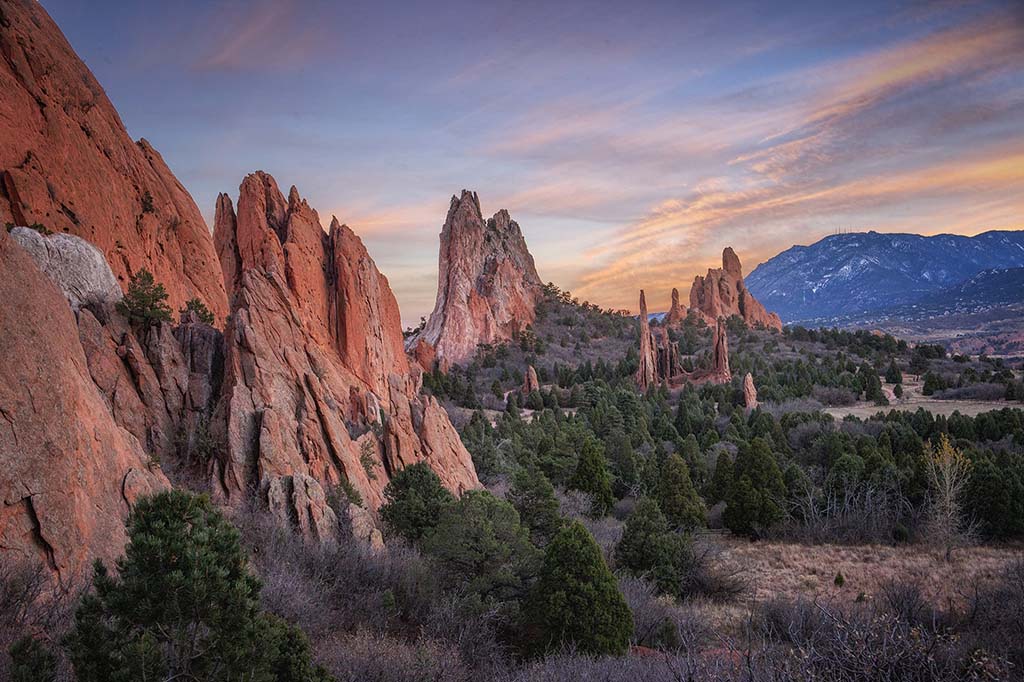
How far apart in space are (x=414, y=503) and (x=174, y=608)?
48.2 feet

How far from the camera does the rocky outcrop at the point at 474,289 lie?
341 ft

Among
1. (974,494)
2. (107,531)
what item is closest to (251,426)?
(107,531)

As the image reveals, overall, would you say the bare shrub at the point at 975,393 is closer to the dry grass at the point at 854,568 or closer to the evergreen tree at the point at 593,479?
the dry grass at the point at 854,568

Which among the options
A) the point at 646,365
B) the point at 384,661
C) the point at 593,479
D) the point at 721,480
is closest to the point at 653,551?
the point at 593,479

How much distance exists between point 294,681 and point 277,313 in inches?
680

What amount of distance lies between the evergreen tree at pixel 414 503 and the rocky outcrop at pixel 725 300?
A: 111m

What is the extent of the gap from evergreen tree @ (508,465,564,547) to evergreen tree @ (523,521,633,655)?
8498mm

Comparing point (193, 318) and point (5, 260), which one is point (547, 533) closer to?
point (193, 318)

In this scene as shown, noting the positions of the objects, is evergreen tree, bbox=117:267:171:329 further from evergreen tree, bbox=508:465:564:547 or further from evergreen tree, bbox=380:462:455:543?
evergreen tree, bbox=508:465:564:547

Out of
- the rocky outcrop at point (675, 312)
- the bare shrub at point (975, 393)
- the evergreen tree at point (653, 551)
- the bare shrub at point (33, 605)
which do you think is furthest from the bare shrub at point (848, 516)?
the rocky outcrop at point (675, 312)

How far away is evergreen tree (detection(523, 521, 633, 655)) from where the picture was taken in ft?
48.6

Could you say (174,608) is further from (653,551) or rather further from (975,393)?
(975,393)

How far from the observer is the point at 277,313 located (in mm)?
23547

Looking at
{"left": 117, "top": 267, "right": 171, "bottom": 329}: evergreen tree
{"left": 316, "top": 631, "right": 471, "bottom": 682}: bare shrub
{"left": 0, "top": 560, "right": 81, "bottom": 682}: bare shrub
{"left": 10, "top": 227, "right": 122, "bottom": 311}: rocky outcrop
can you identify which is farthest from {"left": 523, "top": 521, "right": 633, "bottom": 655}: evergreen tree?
{"left": 10, "top": 227, "right": 122, "bottom": 311}: rocky outcrop
